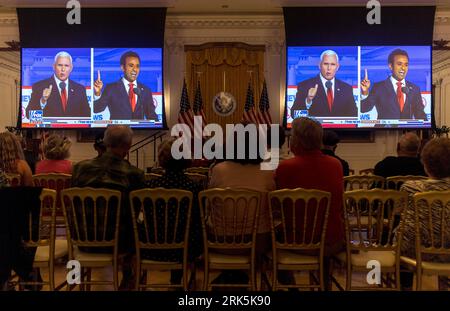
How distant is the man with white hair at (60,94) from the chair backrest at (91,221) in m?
6.00

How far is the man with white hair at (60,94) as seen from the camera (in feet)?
27.7

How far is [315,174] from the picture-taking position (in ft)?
9.38

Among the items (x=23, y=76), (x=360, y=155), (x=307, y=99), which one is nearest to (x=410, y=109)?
(x=360, y=155)

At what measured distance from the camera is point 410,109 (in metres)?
8.29

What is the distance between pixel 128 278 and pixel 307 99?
19.6ft

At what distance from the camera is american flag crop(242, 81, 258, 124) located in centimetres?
868

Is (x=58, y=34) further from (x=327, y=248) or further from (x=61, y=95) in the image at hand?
(x=327, y=248)

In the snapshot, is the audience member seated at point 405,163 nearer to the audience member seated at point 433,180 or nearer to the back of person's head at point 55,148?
the audience member seated at point 433,180

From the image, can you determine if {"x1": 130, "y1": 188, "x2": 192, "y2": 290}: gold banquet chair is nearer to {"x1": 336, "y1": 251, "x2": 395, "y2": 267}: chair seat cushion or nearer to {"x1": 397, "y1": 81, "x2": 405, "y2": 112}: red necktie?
{"x1": 336, "y1": 251, "x2": 395, "y2": 267}: chair seat cushion

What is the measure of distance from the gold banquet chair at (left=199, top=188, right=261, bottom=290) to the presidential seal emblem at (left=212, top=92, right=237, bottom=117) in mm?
6301

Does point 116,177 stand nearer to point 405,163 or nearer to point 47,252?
point 47,252

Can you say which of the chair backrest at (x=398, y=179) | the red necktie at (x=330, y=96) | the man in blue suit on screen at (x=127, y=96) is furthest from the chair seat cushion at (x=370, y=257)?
the man in blue suit on screen at (x=127, y=96)
